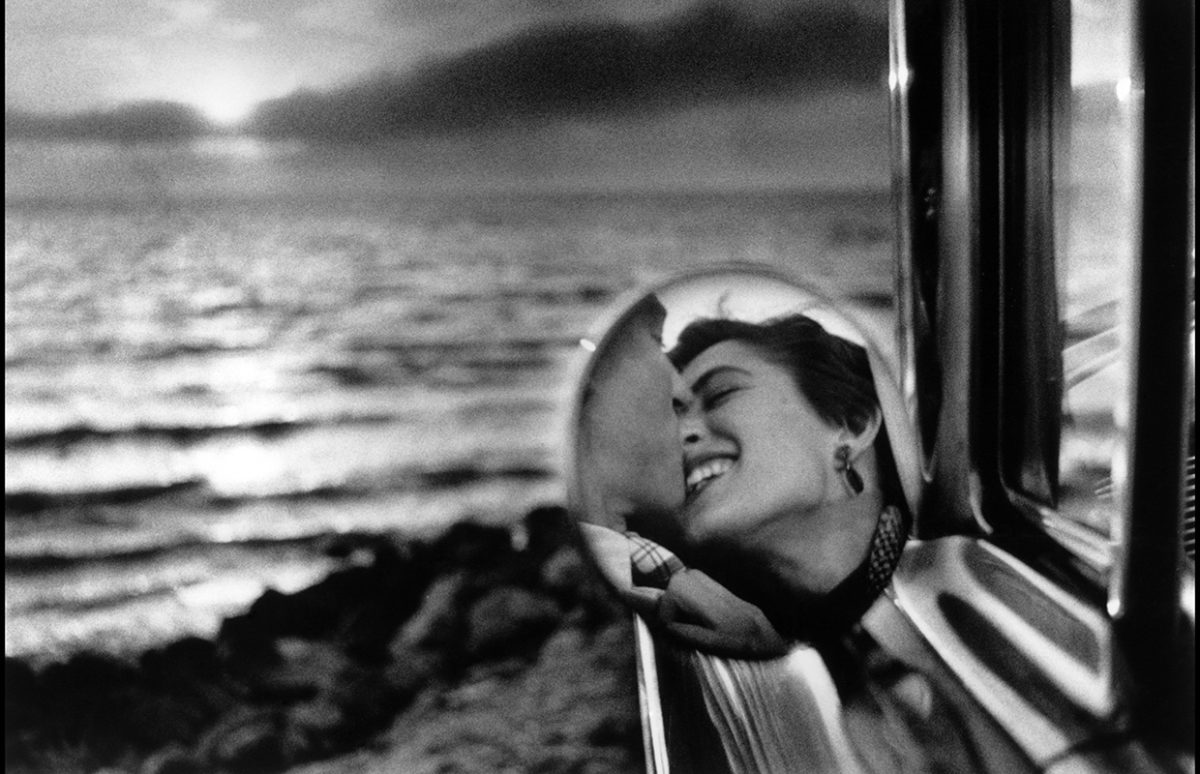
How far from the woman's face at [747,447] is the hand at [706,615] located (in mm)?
69

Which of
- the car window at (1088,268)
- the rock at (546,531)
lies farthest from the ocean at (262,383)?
the car window at (1088,268)

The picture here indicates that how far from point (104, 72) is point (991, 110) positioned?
1.27 m

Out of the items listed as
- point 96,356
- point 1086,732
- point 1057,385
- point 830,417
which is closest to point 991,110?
point 1057,385

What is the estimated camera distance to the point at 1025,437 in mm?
1829

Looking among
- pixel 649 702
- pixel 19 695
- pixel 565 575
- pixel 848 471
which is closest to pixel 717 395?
pixel 848 471

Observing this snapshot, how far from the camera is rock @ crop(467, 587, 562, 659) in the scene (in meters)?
1.58

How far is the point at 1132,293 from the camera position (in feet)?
4.40

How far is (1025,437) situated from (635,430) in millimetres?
677

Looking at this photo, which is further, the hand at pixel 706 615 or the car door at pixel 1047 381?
the hand at pixel 706 615

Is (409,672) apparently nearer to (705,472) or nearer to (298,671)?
(298,671)

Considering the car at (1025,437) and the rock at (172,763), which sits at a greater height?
the car at (1025,437)

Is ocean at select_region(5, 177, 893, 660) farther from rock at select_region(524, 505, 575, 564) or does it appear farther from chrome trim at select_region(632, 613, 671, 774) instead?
chrome trim at select_region(632, 613, 671, 774)

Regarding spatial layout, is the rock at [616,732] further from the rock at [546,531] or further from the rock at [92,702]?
the rock at [92,702]

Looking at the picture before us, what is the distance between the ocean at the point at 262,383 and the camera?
1570mm
